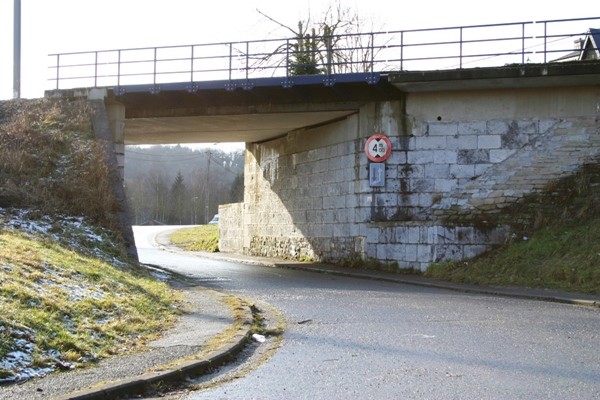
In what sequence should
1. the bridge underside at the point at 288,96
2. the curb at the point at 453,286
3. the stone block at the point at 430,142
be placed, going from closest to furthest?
the curb at the point at 453,286 < the bridge underside at the point at 288,96 < the stone block at the point at 430,142

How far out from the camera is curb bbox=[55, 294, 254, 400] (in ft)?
19.9

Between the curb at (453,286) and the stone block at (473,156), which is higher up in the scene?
the stone block at (473,156)

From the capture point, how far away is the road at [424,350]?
6688 mm

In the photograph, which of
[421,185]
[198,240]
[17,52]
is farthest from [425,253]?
[198,240]

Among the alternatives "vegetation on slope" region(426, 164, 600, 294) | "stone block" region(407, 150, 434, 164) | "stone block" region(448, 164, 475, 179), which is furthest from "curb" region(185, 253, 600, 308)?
"stone block" region(407, 150, 434, 164)

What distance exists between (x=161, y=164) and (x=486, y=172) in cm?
13263

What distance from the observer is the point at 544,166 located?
19844 millimetres

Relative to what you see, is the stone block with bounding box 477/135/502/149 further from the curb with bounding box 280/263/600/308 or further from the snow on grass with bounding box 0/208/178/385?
the snow on grass with bounding box 0/208/178/385

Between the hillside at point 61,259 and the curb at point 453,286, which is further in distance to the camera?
the curb at point 453,286

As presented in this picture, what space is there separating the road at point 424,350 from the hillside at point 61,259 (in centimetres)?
192

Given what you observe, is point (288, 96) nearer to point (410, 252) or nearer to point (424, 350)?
point (410, 252)

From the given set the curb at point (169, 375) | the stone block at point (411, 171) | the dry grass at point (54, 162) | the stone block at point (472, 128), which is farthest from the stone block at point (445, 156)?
the curb at point (169, 375)

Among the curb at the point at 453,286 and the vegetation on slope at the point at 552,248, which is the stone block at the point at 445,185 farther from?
the curb at the point at 453,286

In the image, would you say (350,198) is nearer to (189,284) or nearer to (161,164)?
(189,284)
